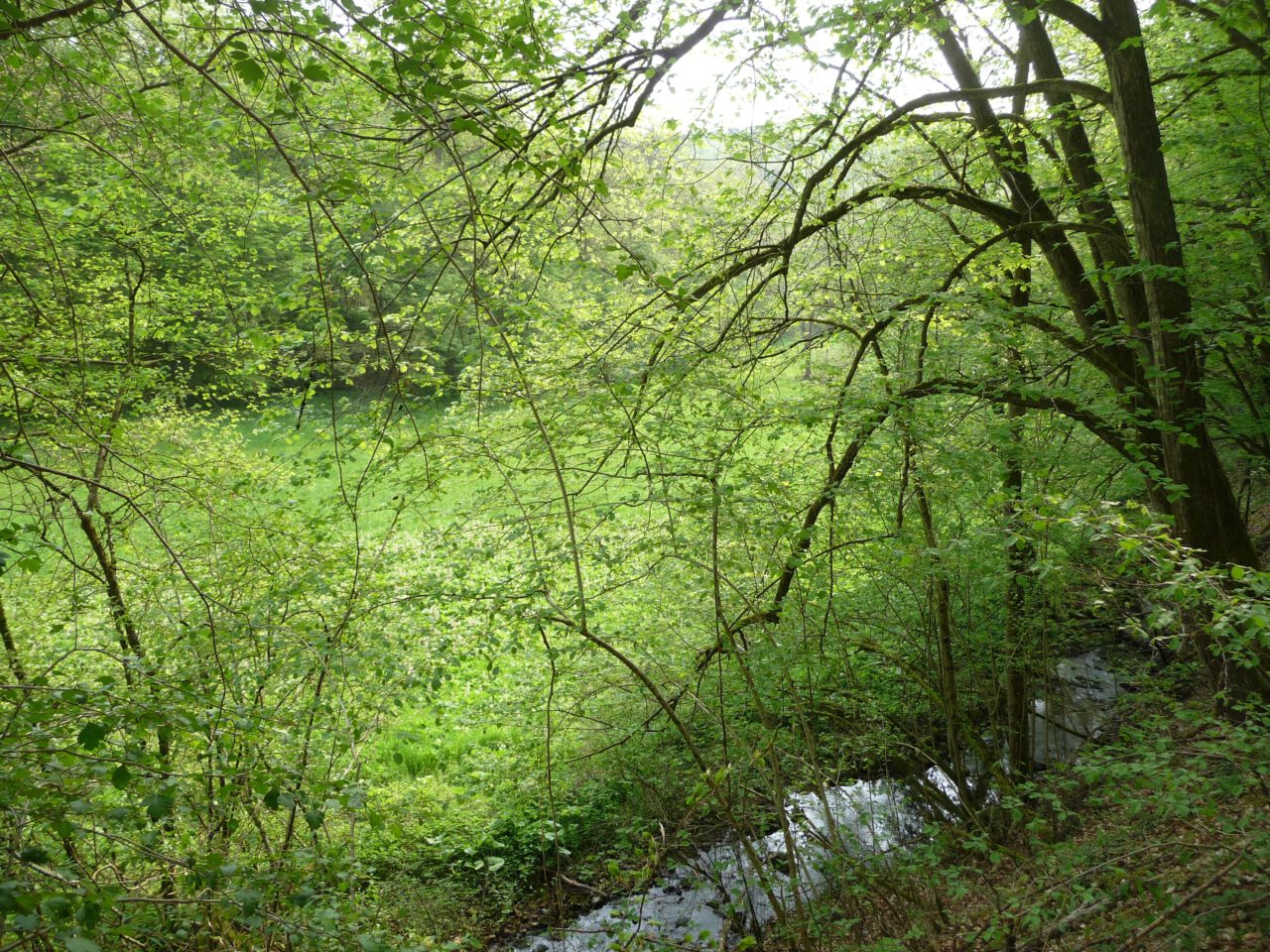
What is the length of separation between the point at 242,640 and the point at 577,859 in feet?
11.8

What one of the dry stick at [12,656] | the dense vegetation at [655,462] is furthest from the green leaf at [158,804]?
the dry stick at [12,656]

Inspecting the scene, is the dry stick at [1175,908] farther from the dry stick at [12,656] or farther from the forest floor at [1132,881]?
the dry stick at [12,656]

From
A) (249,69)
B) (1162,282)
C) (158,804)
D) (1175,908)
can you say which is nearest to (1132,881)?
(1175,908)

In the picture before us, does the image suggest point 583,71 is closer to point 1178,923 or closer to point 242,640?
point 242,640

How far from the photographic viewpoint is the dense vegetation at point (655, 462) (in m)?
3.27

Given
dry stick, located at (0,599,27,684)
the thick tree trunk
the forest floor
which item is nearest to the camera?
the forest floor

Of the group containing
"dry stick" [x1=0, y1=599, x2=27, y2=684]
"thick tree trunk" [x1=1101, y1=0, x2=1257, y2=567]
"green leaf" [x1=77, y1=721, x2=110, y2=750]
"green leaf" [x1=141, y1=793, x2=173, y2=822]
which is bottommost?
"dry stick" [x1=0, y1=599, x2=27, y2=684]

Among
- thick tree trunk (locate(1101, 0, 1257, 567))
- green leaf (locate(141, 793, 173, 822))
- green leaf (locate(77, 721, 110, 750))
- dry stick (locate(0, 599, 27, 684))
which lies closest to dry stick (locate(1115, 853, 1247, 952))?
thick tree trunk (locate(1101, 0, 1257, 567))

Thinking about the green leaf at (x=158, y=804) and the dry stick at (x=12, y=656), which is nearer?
the green leaf at (x=158, y=804)

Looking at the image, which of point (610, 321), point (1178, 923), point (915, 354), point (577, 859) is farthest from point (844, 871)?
point (610, 321)

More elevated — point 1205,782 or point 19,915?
point 19,915

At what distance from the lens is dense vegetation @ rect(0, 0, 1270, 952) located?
3.27 m

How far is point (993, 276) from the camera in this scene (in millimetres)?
6270

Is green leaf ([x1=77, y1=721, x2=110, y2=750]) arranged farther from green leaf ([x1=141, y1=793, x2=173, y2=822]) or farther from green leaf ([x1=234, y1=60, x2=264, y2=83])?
green leaf ([x1=234, y1=60, x2=264, y2=83])
